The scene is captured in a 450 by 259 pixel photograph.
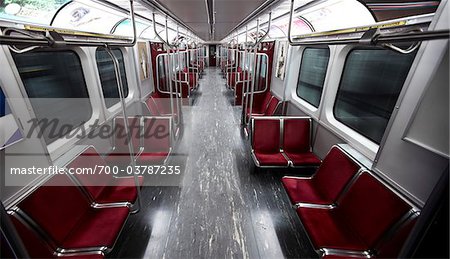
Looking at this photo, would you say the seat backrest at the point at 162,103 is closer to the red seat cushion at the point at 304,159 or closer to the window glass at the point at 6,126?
the red seat cushion at the point at 304,159

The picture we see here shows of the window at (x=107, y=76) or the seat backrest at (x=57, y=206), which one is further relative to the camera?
the window at (x=107, y=76)

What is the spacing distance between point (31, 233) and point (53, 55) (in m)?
1.92

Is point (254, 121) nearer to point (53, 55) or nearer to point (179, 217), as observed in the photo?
point (179, 217)

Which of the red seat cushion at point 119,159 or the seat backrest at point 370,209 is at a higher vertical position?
the seat backrest at point 370,209

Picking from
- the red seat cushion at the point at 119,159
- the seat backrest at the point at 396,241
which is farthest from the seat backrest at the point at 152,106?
the seat backrest at the point at 396,241

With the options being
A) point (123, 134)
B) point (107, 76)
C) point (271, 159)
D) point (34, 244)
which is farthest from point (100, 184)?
point (271, 159)

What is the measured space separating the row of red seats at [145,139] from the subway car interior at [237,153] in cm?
2

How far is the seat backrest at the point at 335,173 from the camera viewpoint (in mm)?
2141

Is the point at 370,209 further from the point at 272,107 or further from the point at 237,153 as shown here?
the point at 272,107

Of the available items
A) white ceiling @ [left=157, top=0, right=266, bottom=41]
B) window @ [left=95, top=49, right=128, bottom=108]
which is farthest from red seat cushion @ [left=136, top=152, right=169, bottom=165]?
white ceiling @ [left=157, top=0, right=266, bottom=41]

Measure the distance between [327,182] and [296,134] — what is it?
46.2 inches

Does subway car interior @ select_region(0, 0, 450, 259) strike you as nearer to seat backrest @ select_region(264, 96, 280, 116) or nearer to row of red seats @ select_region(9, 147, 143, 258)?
row of red seats @ select_region(9, 147, 143, 258)

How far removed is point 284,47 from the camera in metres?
4.34

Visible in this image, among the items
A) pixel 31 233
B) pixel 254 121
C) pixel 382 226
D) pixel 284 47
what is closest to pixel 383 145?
pixel 382 226
